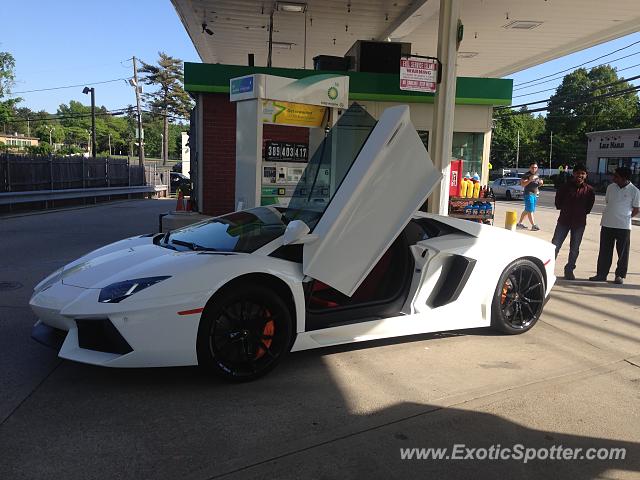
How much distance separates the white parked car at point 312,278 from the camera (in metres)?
3.51

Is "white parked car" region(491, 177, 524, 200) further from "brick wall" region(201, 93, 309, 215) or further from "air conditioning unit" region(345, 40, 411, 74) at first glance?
"brick wall" region(201, 93, 309, 215)

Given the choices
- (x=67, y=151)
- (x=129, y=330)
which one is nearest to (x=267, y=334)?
(x=129, y=330)

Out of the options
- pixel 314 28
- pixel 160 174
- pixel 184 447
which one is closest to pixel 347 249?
pixel 184 447

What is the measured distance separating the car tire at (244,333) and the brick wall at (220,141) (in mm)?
6540

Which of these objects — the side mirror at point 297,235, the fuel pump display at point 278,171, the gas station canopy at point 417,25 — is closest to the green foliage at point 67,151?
the gas station canopy at point 417,25

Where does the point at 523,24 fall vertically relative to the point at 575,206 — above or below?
above

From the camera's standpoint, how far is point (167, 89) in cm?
6900

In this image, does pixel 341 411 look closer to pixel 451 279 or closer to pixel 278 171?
pixel 451 279

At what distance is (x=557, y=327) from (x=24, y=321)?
17.6 ft

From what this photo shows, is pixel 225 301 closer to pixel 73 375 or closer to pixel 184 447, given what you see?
pixel 184 447

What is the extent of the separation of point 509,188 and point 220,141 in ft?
89.9

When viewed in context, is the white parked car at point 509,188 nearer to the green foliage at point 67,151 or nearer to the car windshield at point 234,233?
the car windshield at point 234,233

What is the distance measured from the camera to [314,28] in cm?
1351

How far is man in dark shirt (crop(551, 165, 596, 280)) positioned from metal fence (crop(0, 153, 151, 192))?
16024mm
